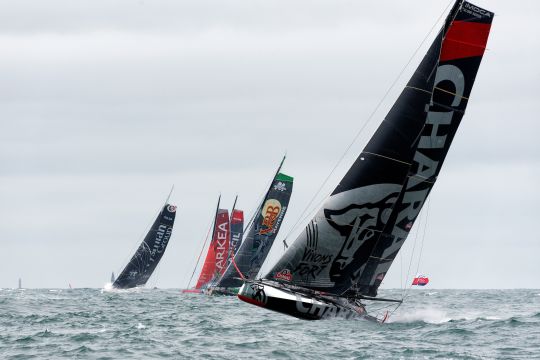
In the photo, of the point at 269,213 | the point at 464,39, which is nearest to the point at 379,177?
the point at 464,39

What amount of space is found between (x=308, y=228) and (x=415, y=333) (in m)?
4.53

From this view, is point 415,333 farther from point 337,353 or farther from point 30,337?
point 30,337

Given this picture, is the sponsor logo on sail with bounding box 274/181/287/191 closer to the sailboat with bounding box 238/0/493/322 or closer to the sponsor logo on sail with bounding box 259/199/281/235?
the sponsor logo on sail with bounding box 259/199/281/235

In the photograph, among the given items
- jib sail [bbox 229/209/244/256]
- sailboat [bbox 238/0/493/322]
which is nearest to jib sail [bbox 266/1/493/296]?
sailboat [bbox 238/0/493/322]

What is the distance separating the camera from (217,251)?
243 ft

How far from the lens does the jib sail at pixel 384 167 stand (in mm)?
31438

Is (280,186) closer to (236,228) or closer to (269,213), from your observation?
(269,213)

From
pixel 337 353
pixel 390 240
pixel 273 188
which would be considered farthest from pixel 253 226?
pixel 337 353

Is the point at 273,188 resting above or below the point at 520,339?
above

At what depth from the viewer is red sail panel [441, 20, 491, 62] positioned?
103 feet

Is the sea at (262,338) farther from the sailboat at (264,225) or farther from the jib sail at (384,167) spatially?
the sailboat at (264,225)

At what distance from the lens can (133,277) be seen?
268ft

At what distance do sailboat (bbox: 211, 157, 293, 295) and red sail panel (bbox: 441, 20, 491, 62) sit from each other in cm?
2945

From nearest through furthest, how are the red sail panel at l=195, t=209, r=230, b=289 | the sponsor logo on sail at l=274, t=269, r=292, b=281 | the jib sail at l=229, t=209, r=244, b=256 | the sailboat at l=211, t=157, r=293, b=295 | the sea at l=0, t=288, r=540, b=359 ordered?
the sea at l=0, t=288, r=540, b=359 → the sponsor logo on sail at l=274, t=269, r=292, b=281 → the sailboat at l=211, t=157, r=293, b=295 → the red sail panel at l=195, t=209, r=230, b=289 → the jib sail at l=229, t=209, r=244, b=256
